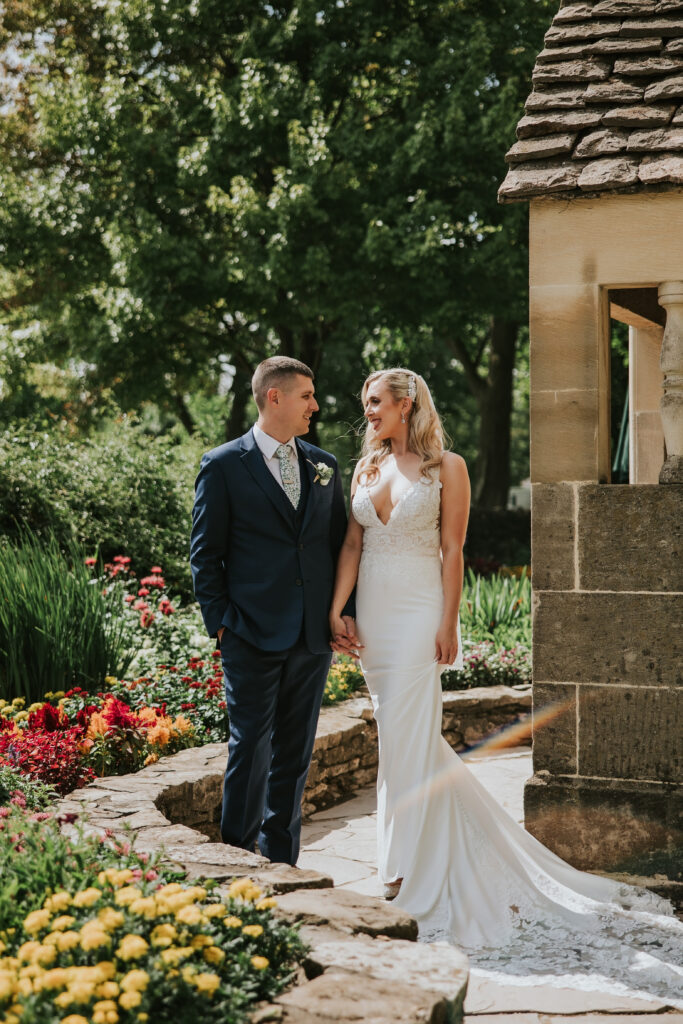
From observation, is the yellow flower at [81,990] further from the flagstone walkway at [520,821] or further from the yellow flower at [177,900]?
the flagstone walkway at [520,821]

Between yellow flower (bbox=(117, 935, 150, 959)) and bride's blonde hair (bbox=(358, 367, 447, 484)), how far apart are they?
253cm

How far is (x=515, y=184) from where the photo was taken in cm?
452

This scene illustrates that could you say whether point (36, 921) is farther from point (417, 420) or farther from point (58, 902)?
point (417, 420)

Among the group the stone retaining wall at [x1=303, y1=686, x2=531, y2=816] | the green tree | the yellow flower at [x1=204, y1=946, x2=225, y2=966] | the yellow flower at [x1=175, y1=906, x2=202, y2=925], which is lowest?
the stone retaining wall at [x1=303, y1=686, x2=531, y2=816]

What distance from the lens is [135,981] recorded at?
6.64ft

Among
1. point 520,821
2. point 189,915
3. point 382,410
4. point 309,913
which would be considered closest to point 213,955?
point 189,915

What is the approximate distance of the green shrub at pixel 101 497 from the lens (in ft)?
28.2

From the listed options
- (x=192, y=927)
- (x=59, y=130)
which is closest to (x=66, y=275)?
(x=59, y=130)

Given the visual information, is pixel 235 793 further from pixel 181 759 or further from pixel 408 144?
pixel 408 144

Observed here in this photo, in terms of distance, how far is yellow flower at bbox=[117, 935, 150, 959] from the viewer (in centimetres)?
211

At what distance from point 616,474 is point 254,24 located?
302 inches

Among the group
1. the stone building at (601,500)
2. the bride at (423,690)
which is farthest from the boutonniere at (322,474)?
the stone building at (601,500)

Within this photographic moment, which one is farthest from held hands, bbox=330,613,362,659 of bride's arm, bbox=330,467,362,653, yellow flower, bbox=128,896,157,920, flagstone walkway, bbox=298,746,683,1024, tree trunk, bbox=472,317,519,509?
tree trunk, bbox=472,317,519,509

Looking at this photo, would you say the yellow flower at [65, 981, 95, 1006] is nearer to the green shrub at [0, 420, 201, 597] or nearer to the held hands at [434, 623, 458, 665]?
the held hands at [434, 623, 458, 665]
